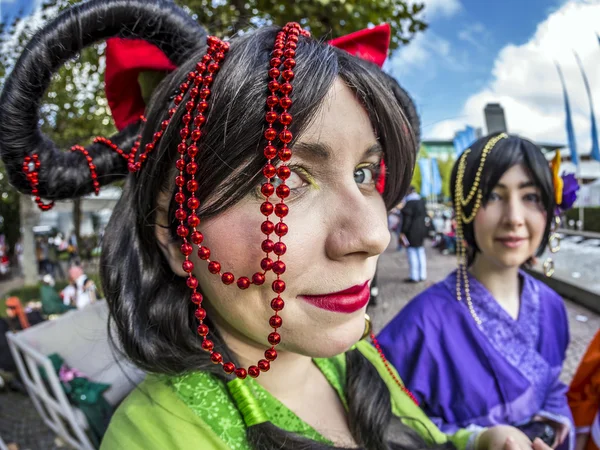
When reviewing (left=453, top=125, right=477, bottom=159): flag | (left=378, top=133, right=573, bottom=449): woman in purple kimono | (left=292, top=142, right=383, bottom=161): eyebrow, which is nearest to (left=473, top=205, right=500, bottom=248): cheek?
(left=378, top=133, right=573, bottom=449): woman in purple kimono

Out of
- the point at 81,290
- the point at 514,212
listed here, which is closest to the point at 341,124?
the point at 514,212

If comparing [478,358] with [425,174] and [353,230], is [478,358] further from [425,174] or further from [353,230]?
[425,174]

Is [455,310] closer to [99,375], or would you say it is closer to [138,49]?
[138,49]

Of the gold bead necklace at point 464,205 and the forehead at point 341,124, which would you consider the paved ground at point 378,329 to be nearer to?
the gold bead necklace at point 464,205

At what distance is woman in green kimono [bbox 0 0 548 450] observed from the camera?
80 centimetres

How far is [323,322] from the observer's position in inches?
32.7

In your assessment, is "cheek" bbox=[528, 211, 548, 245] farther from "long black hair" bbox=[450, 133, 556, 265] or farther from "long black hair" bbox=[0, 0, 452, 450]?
"long black hair" bbox=[0, 0, 452, 450]

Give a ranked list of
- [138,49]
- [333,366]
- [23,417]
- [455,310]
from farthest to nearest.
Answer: [23,417] < [455,310] < [333,366] < [138,49]

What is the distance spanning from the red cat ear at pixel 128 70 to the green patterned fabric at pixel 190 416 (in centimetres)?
73

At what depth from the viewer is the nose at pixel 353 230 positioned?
0.79 meters

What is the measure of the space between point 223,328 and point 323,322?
0.30 meters

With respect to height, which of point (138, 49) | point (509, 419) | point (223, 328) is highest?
point (138, 49)

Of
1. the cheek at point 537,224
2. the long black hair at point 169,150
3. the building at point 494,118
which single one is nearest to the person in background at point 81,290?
the long black hair at point 169,150

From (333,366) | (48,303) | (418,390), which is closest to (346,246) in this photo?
(333,366)
